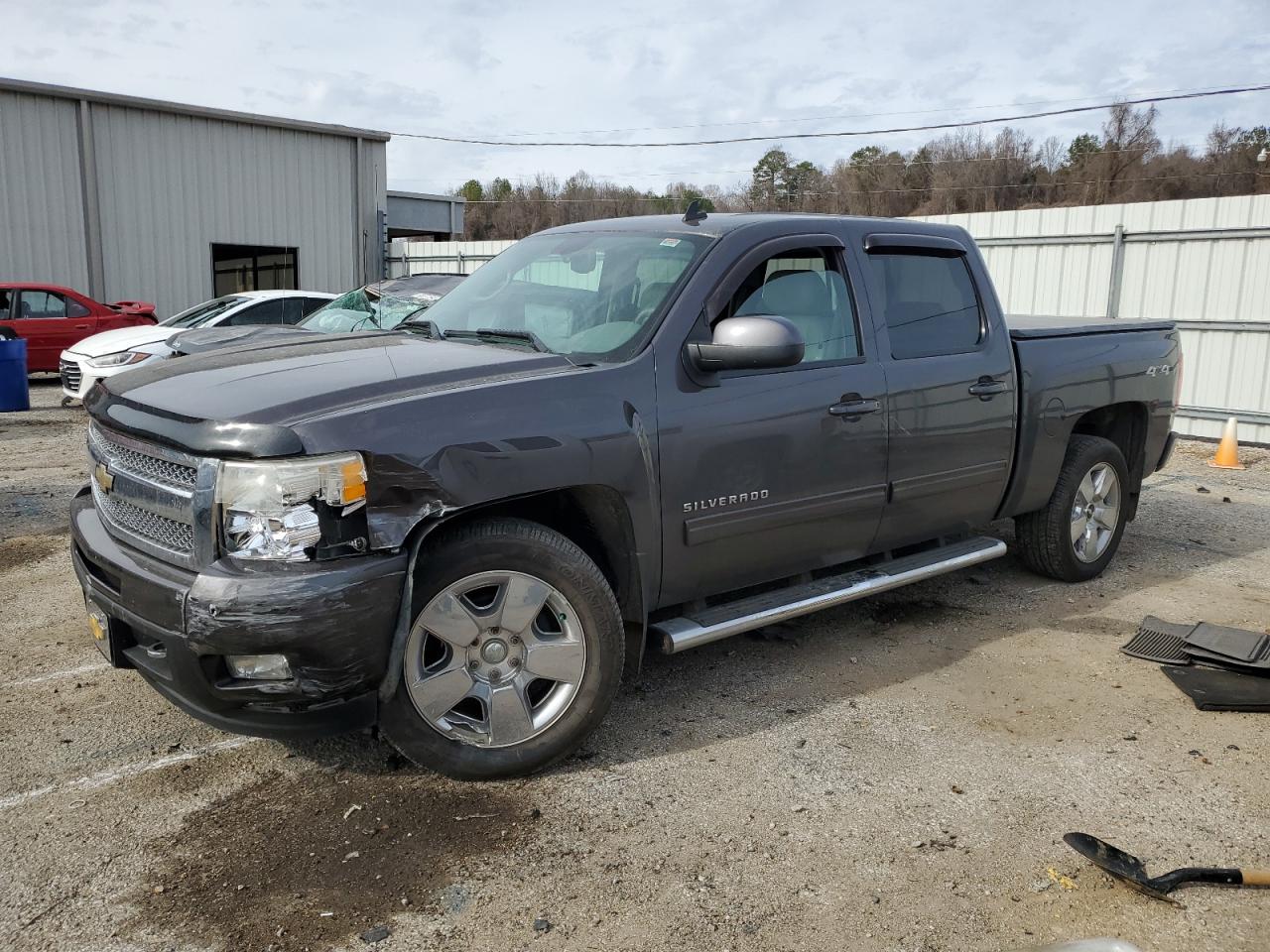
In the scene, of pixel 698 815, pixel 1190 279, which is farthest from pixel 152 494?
pixel 1190 279

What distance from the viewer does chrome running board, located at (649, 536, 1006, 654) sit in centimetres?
388

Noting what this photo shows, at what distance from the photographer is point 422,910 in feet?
9.16

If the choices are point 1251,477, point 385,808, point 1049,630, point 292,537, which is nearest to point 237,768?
point 385,808

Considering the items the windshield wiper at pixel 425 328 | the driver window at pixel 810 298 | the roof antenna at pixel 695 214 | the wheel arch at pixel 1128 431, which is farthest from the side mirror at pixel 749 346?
the wheel arch at pixel 1128 431

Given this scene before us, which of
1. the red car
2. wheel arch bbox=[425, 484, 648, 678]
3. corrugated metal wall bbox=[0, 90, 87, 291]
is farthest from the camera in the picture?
corrugated metal wall bbox=[0, 90, 87, 291]

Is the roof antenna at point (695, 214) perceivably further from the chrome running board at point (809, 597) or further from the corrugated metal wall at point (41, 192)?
the corrugated metal wall at point (41, 192)

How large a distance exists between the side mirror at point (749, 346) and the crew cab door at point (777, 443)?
0.10m

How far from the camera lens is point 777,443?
13.3 feet

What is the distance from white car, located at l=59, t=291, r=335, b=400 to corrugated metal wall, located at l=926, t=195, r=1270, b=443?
9.66 meters

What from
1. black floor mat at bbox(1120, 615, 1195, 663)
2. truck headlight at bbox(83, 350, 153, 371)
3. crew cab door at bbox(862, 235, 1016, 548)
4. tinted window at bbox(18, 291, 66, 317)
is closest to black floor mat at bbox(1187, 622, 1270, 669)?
black floor mat at bbox(1120, 615, 1195, 663)

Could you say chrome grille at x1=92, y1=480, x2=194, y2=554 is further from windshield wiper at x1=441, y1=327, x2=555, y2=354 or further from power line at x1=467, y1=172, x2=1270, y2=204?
power line at x1=467, y1=172, x2=1270, y2=204

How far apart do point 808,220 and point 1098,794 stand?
2.57 m

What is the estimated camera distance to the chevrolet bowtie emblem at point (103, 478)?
11.4 feet

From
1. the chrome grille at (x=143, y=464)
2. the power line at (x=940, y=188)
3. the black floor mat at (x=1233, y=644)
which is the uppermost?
the power line at (x=940, y=188)
